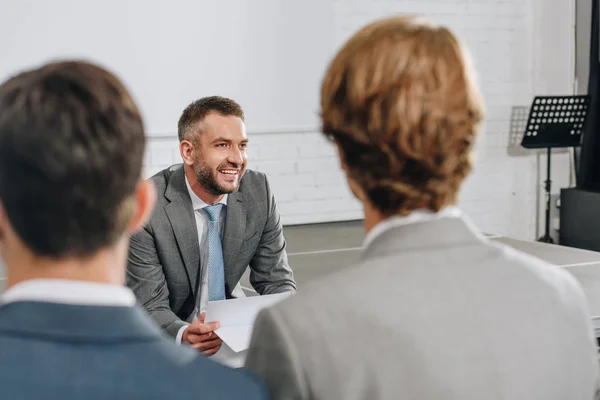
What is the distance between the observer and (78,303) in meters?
0.87

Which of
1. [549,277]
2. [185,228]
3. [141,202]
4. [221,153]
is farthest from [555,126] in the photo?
[141,202]

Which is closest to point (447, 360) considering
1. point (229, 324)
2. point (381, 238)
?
point (381, 238)

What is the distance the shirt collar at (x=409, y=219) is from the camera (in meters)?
1.09

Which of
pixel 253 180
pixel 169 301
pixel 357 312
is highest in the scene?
pixel 357 312

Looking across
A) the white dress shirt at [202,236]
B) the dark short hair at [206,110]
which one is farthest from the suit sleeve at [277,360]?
the dark short hair at [206,110]

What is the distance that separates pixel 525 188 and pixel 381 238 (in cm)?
656

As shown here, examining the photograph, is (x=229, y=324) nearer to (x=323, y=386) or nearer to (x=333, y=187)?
(x=323, y=386)

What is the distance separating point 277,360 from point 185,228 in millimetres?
1710

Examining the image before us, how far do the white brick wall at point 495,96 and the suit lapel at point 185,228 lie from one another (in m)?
3.75

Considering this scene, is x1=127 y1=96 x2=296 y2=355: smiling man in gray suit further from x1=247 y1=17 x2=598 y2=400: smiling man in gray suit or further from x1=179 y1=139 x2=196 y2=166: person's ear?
x1=247 y1=17 x2=598 y2=400: smiling man in gray suit

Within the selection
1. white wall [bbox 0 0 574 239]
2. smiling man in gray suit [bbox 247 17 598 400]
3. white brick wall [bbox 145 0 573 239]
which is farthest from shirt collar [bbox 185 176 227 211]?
white brick wall [bbox 145 0 573 239]

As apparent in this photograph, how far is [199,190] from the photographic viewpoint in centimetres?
276

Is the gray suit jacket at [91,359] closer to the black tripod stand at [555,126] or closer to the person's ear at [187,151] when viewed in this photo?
the person's ear at [187,151]

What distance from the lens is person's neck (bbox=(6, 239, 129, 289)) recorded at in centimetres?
88
